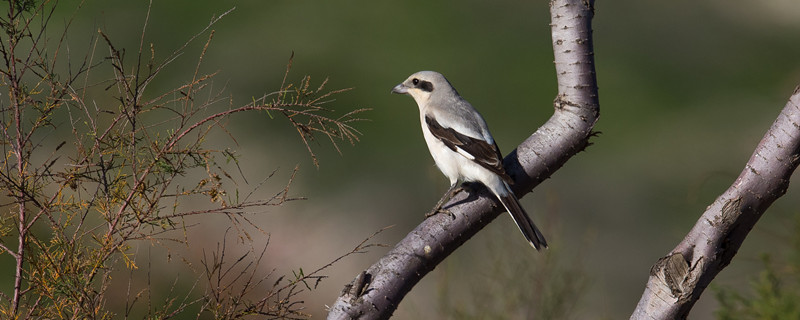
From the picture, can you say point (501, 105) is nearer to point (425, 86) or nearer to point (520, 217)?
point (425, 86)

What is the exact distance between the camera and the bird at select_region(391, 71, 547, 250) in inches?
143

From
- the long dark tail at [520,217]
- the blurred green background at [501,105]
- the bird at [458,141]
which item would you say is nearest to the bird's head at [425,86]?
the bird at [458,141]

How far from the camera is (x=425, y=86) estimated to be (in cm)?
463

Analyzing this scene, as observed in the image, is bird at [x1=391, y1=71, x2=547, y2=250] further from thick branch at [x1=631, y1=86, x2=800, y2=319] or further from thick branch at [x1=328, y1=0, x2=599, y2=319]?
thick branch at [x1=631, y1=86, x2=800, y2=319]

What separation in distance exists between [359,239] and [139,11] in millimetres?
6726

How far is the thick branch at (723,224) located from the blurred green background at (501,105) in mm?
3508

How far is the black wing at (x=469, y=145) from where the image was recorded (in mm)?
3827

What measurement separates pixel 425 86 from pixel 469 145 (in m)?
0.66

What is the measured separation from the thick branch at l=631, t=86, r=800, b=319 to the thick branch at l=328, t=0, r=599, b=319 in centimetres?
69

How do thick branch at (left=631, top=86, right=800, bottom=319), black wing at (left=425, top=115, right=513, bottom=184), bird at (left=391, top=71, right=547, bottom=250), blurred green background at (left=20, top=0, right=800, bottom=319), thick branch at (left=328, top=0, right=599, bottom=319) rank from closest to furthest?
thick branch at (left=631, top=86, right=800, bottom=319) → thick branch at (left=328, top=0, right=599, bottom=319) → bird at (left=391, top=71, right=547, bottom=250) → black wing at (left=425, top=115, right=513, bottom=184) → blurred green background at (left=20, top=0, right=800, bottom=319)

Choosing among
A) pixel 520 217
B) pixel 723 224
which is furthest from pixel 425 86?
pixel 723 224

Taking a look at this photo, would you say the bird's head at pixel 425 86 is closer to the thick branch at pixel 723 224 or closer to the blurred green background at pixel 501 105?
the blurred green background at pixel 501 105

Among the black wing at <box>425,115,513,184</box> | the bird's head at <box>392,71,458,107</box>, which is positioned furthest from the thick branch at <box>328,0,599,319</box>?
the bird's head at <box>392,71,458,107</box>

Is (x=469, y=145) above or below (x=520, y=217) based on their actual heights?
above
